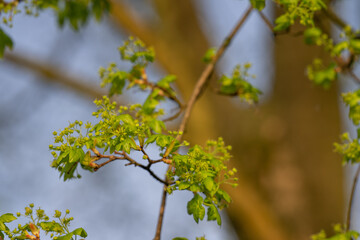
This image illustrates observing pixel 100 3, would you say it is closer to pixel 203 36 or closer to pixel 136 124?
pixel 136 124

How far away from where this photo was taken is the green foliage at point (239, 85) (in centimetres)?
188

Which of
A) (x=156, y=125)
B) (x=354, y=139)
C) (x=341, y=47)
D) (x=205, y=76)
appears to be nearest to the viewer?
(x=156, y=125)

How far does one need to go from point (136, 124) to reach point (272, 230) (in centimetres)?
273

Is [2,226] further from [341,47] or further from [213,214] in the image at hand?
[341,47]

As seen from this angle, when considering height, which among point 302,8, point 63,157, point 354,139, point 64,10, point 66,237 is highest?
point 64,10

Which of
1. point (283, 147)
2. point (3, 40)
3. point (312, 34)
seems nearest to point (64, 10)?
point (3, 40)

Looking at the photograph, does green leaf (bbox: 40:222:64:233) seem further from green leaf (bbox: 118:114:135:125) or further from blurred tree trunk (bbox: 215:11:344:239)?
blurred tree trunk (bbox: 215:11:344:239)

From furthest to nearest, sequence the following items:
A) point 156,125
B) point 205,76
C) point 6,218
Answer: point 205,76 < point 156,125 < point 6,218

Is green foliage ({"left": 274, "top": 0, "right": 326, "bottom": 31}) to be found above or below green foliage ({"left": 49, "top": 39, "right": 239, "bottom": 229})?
above

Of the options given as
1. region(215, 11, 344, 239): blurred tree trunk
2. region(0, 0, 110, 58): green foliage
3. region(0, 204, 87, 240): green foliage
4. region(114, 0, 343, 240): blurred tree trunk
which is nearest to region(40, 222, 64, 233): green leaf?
region(0, 204, 87, 240): green foliage

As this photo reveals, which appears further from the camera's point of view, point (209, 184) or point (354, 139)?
point (354, 139)

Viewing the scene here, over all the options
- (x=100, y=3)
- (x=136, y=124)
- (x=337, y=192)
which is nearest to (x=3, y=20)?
(x=100, y=3)

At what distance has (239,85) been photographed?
1.91 meters

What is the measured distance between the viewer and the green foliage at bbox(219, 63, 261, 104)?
188cm
